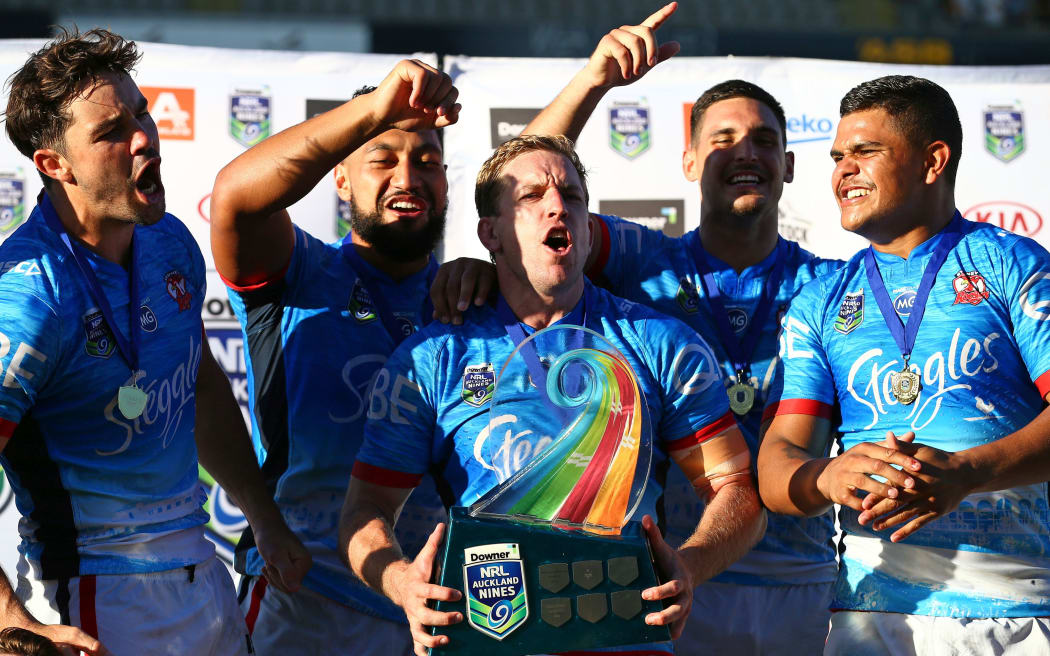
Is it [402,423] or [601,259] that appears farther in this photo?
[601,259]

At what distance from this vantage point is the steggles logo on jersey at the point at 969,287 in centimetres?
262

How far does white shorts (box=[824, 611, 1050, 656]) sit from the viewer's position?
2447 millimetres

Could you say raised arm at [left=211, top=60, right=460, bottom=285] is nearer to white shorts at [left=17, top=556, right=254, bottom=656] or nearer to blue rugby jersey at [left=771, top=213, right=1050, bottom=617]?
white shorts at [left=17, top=556, right=254, bottom=656]

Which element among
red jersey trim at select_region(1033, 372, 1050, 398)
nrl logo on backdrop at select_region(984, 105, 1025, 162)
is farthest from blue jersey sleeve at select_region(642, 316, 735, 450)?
nrl logo on backdrop at select_region(984, 105, 1025, 162)

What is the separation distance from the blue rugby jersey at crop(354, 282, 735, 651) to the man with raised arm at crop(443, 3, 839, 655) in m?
0.52

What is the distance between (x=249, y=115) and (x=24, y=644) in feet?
9.07

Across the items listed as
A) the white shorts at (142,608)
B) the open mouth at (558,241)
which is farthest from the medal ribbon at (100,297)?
the open mouth at (558,241)

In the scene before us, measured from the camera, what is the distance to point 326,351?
3.09m

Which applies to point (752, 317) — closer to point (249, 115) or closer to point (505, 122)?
point (505, 122)

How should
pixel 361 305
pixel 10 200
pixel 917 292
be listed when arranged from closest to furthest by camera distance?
pixel 917 292 → pixel 361 305 → pixel 10 200

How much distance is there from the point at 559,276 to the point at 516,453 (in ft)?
1.94

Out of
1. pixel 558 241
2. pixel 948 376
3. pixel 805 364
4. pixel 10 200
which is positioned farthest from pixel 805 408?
pixel 10 200

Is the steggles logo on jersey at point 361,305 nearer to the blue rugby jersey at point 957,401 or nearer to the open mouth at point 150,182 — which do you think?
the open mouth at point 150,182

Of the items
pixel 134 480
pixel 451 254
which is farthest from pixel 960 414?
pixel 451 254
